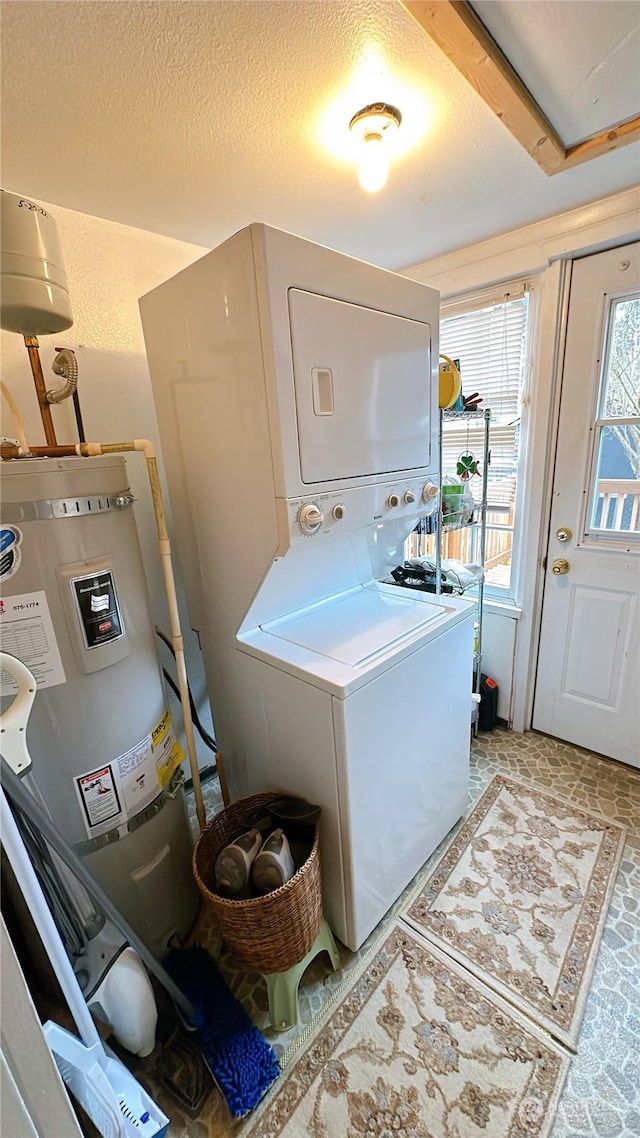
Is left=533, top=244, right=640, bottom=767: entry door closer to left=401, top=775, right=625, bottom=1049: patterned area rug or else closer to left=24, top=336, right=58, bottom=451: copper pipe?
left=401, top=775, right=625, bottom=1049: patterned area rug

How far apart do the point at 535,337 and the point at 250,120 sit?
147 cm

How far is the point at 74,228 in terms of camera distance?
154 centimetres

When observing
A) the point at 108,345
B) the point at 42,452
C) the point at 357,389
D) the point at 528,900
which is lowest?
the point at 528,900

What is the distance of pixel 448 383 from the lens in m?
1.87

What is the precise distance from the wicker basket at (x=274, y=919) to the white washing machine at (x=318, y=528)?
5.6 inches

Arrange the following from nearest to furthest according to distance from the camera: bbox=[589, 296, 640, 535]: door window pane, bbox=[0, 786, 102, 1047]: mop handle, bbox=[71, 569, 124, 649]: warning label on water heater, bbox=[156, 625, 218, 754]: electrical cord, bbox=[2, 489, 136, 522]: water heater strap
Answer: bbox=[0, 786, 102, 1047]: mop handle → bbox=[2, 489, 136, 522]: water heater strap → bbox=[71, 569, 124, 649]: warning label on water heater → bbox=[156, 625, 218, 754]: electrical cord → bbox=[589, 296, 640, 535]: door window pane

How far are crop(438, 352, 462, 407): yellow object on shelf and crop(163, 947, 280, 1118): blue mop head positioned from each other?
2202 millimetres

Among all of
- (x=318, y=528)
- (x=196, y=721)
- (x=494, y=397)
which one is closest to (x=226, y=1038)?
(x=196, y=721)

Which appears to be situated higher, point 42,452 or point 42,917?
point 42,452

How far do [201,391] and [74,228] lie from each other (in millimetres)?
864

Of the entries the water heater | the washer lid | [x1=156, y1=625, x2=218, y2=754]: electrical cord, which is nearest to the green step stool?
the water heater

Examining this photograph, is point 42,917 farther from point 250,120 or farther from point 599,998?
point 250,120

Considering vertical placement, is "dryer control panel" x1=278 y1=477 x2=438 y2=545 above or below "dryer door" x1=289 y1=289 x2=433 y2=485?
below

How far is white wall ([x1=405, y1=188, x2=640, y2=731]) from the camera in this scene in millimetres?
1728
